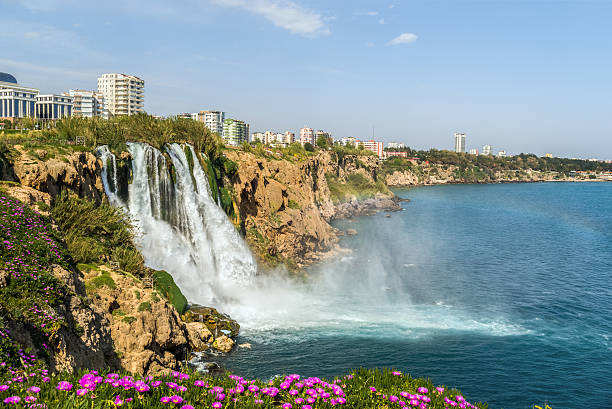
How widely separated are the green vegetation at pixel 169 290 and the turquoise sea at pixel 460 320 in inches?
158

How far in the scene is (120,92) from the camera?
131 m

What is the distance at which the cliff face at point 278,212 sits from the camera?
Result: 43.9 meters

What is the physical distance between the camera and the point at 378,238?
66375mm

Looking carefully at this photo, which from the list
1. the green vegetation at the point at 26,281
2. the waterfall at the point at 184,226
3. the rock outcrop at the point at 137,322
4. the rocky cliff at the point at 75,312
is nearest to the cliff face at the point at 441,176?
the waterfall at the point at 184,226

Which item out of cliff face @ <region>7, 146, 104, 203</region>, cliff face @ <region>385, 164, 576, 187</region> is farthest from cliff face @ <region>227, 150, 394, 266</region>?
cliff face @ <region>385, 164, 576, 187</region>

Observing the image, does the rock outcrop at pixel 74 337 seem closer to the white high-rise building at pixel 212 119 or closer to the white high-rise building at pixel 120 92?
the white high-rise building at pixel 120 92

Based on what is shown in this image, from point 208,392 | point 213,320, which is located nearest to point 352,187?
point 213,320

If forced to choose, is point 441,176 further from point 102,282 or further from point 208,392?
point 208,392

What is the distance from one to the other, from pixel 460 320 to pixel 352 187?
237 feet

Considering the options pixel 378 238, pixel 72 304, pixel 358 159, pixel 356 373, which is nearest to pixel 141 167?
pixel 72 304

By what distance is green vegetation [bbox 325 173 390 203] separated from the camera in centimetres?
9261

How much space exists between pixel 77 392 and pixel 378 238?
61197mm

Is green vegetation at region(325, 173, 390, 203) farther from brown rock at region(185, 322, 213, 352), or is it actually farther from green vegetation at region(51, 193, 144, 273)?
green vegetation at region(51, 193, 144, 273)

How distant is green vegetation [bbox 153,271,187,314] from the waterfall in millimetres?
2891
